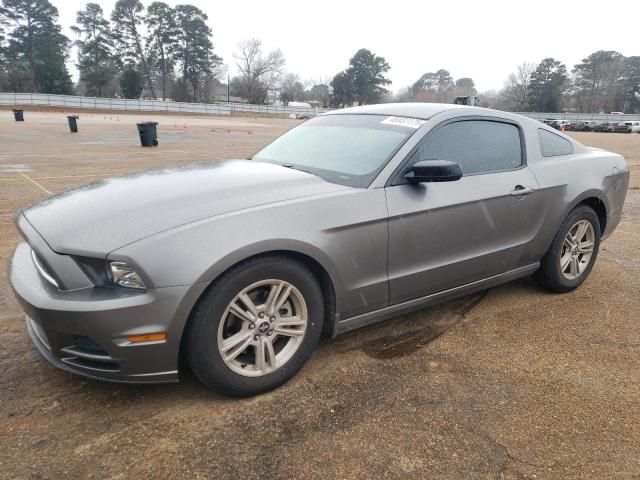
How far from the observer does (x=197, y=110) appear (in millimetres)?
57812

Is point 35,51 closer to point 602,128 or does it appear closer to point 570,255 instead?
point 602,128

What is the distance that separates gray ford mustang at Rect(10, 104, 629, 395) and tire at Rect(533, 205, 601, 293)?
0.02m

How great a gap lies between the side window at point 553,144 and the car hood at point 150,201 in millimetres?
2002

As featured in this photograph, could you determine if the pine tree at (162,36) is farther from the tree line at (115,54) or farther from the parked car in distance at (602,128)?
the parked car in distance at (602,128)

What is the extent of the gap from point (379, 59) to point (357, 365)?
→ 298ft

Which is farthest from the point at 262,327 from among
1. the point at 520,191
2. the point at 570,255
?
the point at 570,255

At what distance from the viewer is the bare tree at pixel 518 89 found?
81625mm

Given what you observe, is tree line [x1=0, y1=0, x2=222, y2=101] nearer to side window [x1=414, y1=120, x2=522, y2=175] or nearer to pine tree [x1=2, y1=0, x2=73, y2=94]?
pine tree [x1=2, y1=0, x2=73, y2=94]

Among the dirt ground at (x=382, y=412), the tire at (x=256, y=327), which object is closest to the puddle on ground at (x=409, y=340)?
the dirt ground at (x=382, y=412)

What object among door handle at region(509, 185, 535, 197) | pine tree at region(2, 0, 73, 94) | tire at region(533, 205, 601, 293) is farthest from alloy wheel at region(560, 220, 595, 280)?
pine tree at region(2, 0, 73, 94)

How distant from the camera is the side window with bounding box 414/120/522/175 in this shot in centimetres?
316

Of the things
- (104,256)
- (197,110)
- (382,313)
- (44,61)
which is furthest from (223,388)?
(44,61)

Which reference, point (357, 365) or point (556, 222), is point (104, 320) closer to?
point (357, 365)

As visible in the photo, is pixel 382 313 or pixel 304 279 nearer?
pixel 304 279
